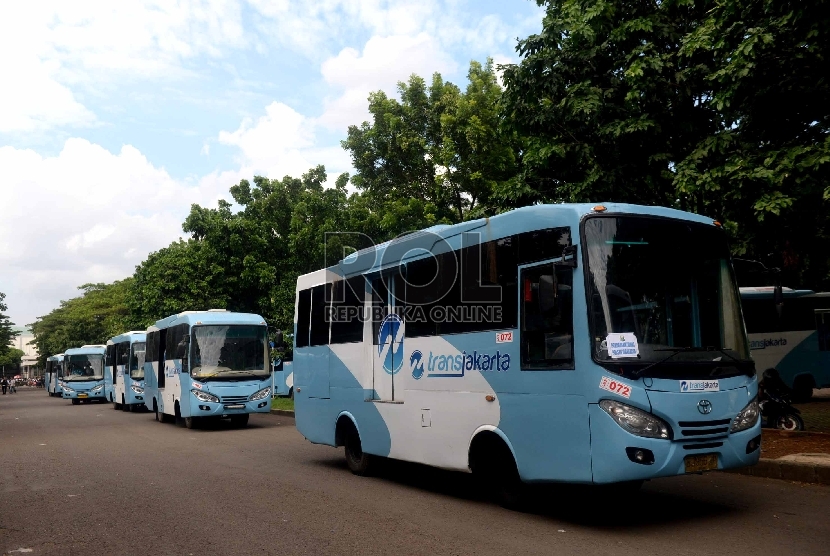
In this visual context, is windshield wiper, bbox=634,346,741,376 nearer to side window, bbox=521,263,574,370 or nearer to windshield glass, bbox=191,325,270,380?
side window, bbox=521,263,574,370

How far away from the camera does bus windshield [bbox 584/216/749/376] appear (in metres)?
7.04

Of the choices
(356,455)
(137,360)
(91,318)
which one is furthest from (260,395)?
(91,318)

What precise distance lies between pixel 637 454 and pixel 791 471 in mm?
4004

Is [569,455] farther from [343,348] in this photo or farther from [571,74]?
[571,74]

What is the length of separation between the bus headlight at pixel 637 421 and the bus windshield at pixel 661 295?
1.24 ft

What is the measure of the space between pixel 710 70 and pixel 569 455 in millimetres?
8486

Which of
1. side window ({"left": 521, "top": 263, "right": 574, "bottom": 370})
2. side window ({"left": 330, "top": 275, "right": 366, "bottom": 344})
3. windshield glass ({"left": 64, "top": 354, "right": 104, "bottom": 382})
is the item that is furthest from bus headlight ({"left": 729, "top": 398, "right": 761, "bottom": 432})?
windshield glass ({"left": 64, "top": 354, "right": 104, "bottom": 382})

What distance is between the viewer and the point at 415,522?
782 cm

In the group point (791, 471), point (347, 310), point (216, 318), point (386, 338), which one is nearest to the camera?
point (791, 471)

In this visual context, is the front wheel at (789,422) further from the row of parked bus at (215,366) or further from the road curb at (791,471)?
the row of parked bus at (215,366)

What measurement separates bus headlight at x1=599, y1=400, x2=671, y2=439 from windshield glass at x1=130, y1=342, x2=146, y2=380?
89.3 feet

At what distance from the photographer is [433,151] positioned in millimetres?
27031

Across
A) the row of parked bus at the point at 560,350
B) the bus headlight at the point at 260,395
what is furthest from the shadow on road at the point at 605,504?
the bus headlight at the point at 260,395

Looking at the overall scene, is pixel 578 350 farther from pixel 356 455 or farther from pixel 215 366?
pixel 215 366
